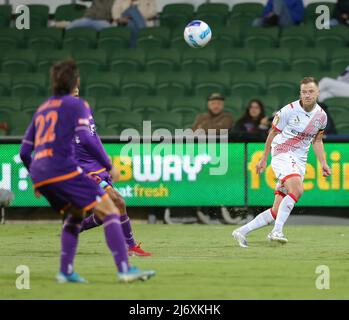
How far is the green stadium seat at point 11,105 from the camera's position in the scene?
772 inches

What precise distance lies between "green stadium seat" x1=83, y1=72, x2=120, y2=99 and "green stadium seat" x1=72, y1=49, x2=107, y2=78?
0.51 m

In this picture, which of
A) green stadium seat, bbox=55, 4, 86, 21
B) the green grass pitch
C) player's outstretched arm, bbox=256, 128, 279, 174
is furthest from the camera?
green stadium seat, bbox=55, 4, 86, 21

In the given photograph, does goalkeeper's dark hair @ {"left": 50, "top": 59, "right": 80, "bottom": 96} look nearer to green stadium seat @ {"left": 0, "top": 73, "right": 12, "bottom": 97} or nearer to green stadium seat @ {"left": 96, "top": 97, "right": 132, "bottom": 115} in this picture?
green stadium seat @ {"left": 96, "top": 97, "right": 132, "bottom": 115}

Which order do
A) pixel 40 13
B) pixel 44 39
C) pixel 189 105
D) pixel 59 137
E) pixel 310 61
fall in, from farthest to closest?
pixel 40 13
pixel 44 39
pixel 310 61
pixel 189 105
pixel 59 137

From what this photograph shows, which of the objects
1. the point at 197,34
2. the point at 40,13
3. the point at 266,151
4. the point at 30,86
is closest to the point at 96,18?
the point at 40,13

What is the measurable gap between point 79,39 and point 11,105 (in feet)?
8.45

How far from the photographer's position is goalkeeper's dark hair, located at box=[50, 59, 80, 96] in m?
9.00

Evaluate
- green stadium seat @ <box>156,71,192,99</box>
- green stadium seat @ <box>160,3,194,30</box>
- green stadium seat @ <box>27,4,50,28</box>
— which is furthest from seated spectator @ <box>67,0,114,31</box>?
green stadium seat @ <box>156,71,192,99</box>

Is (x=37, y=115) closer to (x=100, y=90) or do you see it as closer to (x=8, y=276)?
(x=8, y=276)

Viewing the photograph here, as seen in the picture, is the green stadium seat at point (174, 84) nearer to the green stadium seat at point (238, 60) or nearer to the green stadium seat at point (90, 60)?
the green stadium seat at point (238, 60)

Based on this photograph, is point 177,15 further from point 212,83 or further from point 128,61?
point 212,83

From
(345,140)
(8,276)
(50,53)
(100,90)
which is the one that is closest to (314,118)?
(345,140)

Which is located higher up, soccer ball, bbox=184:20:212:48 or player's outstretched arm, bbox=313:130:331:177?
soccer ball, bbox=184:20:212:48

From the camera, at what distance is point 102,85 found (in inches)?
794
